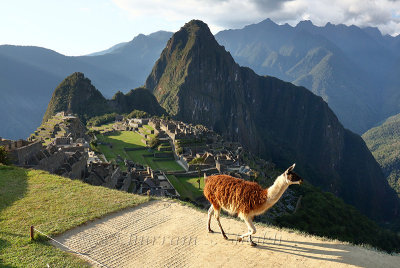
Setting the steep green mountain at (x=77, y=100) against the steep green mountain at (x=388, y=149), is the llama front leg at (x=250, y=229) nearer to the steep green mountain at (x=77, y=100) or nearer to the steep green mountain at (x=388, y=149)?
the steep green mountain at (x=77, y=100)

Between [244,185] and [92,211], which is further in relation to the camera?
[92,211]

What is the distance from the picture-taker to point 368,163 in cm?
14575

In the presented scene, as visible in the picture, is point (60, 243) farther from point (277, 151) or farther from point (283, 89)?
point (283, 89)

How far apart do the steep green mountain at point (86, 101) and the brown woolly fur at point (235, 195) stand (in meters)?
89.6

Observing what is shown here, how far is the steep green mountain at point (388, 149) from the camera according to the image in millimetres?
137337

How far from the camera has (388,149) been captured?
15562cm

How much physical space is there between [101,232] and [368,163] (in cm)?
16044

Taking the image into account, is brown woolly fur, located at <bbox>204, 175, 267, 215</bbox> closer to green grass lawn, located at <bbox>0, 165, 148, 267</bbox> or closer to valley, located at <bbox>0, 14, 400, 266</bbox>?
valley, located at <bbox>0, 14, 400, 266</bbox>

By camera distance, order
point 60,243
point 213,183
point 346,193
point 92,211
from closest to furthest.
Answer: point 60,243 → point 213,183 → point 92,211 → point 346,193

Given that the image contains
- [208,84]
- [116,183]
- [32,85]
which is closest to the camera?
[116,183]

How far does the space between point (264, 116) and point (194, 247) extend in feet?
639

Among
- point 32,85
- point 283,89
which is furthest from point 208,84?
point 32,85

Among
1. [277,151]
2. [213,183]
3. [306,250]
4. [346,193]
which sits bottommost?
[346,193]

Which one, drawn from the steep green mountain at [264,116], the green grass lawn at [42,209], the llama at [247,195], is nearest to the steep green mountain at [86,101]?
the steep green mountain at [264,116]
